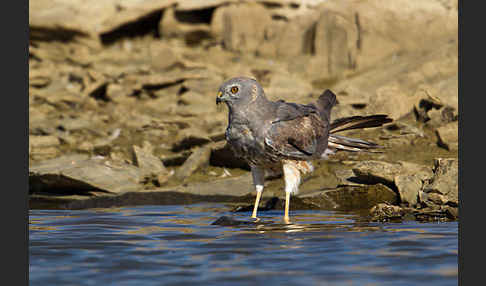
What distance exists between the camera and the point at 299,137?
25.7 feet

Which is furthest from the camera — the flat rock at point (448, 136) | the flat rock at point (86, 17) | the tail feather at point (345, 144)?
the flat rock at point (86, 17)

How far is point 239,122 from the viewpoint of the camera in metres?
7.62

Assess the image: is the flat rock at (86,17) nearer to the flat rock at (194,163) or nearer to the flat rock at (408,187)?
the flat rock at (194,163)

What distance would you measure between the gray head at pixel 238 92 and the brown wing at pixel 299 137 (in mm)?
422

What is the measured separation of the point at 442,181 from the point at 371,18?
9.98 metres

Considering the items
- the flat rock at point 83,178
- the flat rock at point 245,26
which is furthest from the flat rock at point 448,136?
the flat rock at point 245,26

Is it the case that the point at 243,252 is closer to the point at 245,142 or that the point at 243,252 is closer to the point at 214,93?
the point at 245,142

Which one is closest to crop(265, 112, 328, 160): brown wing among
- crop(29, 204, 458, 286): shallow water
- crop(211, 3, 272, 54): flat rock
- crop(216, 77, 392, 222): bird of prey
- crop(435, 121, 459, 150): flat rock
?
crop(216, 77, 392, 222): bird of prey

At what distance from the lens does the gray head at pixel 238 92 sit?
759 cm

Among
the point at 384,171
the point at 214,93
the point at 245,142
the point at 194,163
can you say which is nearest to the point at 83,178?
the point at 194,163

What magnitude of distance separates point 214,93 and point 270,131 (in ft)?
27.6

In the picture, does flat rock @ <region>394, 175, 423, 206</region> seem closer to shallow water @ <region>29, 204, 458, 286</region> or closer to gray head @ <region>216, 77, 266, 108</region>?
shallow water @ <region>29, 204, 458, 286</region>

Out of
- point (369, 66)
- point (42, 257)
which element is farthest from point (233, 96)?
point (369, 66)

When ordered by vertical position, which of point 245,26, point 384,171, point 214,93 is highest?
point 245,26
